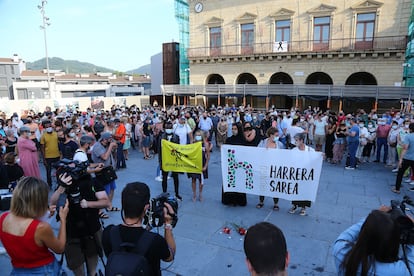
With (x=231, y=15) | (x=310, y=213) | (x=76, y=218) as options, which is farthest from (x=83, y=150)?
(x=231, y=15)

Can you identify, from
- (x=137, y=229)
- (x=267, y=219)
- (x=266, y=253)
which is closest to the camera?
(x=266, y=253)

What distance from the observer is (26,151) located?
7000 mm

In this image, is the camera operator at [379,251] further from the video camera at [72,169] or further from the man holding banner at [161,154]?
the man holding banner at [161,154]

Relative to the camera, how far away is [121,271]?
2135 millimetres

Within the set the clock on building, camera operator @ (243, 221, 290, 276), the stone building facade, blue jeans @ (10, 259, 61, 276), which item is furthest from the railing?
blue jeans @ (10, 259, 61, 276)

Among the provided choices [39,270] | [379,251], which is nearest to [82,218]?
[39,270]

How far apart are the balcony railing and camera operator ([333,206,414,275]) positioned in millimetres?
27666

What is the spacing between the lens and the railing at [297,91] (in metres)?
22.8

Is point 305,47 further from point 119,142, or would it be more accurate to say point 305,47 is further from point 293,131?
point 119,142

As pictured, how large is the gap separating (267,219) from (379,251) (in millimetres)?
4358

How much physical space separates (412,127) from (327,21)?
2305cm

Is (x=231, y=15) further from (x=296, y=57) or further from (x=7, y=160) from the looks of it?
(x=7, y=160)

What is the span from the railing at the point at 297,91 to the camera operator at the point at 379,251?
2386 cm

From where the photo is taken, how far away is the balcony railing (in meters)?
25.0
